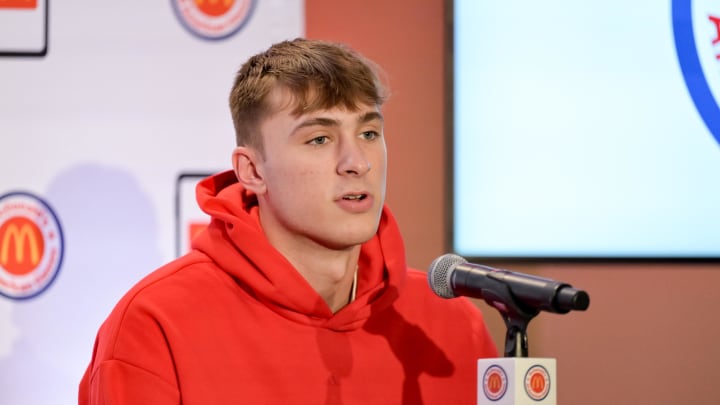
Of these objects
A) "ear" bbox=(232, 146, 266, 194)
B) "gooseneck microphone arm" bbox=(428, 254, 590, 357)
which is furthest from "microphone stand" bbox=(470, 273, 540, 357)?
"ear" bbox=(232, 146, 266, 194)

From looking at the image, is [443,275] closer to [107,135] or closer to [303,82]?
[303,82]

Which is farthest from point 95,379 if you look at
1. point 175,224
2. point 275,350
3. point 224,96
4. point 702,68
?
point 702,68

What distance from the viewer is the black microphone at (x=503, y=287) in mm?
1267

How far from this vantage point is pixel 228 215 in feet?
6.47

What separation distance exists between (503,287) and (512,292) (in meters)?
0.02

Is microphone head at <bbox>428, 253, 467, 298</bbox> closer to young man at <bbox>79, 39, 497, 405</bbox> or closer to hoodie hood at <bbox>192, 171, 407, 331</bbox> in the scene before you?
young man at <bbox>79, 39, 497, 405</bbox>

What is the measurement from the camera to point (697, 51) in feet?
9.09

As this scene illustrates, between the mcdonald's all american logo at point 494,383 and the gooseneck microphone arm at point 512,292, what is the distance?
0.03 m

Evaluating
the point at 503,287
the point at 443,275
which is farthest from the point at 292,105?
the point at 503,287

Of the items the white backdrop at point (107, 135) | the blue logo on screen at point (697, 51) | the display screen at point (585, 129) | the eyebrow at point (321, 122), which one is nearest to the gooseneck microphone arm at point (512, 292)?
the eyebrow at point (321, 122)

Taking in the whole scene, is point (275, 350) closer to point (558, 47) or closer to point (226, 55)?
point (226, 55)

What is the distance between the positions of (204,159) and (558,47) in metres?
1.07

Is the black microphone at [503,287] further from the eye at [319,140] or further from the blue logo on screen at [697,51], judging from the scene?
the blue logo on screen at [697,51]

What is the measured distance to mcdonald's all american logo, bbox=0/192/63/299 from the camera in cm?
268
